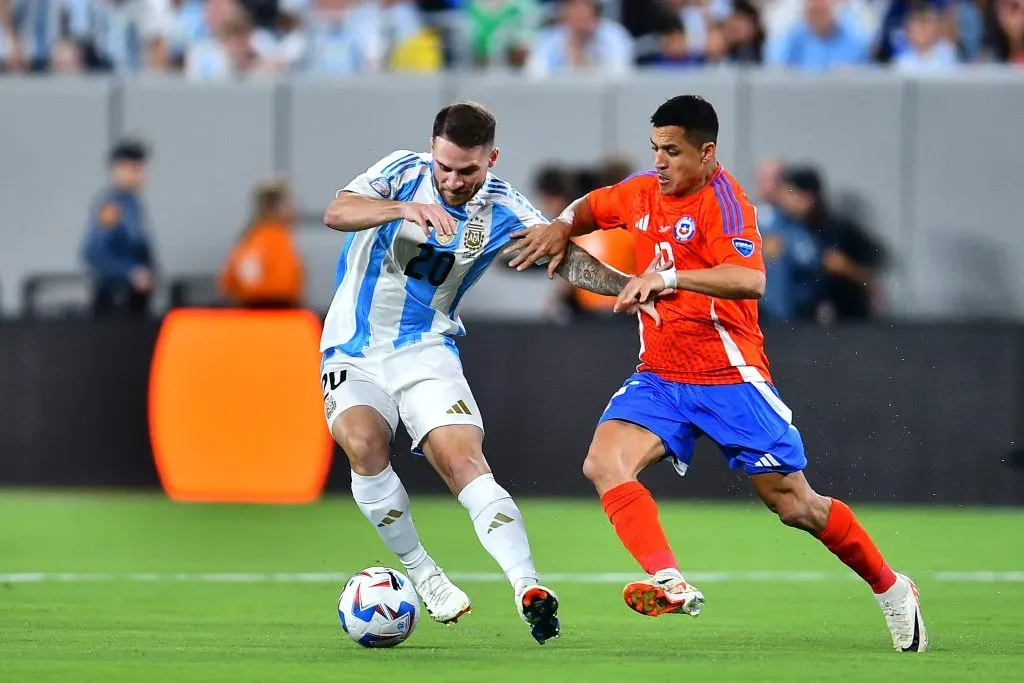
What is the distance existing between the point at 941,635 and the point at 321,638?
2.59m

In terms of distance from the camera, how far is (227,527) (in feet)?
40.0

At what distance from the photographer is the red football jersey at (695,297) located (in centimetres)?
710

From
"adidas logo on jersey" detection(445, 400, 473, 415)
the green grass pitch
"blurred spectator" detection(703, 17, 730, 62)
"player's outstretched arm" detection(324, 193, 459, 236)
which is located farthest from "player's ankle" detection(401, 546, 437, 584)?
"blurred spectator" detection(703, 17, 730, 62)

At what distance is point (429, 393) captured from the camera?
7.43m

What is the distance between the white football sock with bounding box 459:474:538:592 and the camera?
694 cm

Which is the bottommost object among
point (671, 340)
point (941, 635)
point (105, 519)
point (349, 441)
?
point (105, 519)

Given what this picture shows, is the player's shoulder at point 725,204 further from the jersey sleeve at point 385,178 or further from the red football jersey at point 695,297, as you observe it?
the jersey sleeve at point 385,178

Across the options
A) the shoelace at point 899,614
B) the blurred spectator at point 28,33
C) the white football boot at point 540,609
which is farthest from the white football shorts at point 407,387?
the blurred spectator at point 28,33

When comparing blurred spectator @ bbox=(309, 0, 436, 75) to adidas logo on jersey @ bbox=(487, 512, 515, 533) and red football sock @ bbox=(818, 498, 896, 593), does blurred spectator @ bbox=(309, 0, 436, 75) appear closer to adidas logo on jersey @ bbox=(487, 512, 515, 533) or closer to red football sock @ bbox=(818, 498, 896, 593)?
adidas logo on jersey @ bbox=(487, 512, 515, 533)

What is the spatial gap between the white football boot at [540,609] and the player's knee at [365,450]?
0.96m

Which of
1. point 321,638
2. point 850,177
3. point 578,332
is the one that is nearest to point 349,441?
point 321,638

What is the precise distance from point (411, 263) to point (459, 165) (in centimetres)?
58

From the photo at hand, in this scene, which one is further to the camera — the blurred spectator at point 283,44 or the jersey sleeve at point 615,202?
the blurred spectator at point 283,44

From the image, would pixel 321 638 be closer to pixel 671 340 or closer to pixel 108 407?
pixel 671 340
